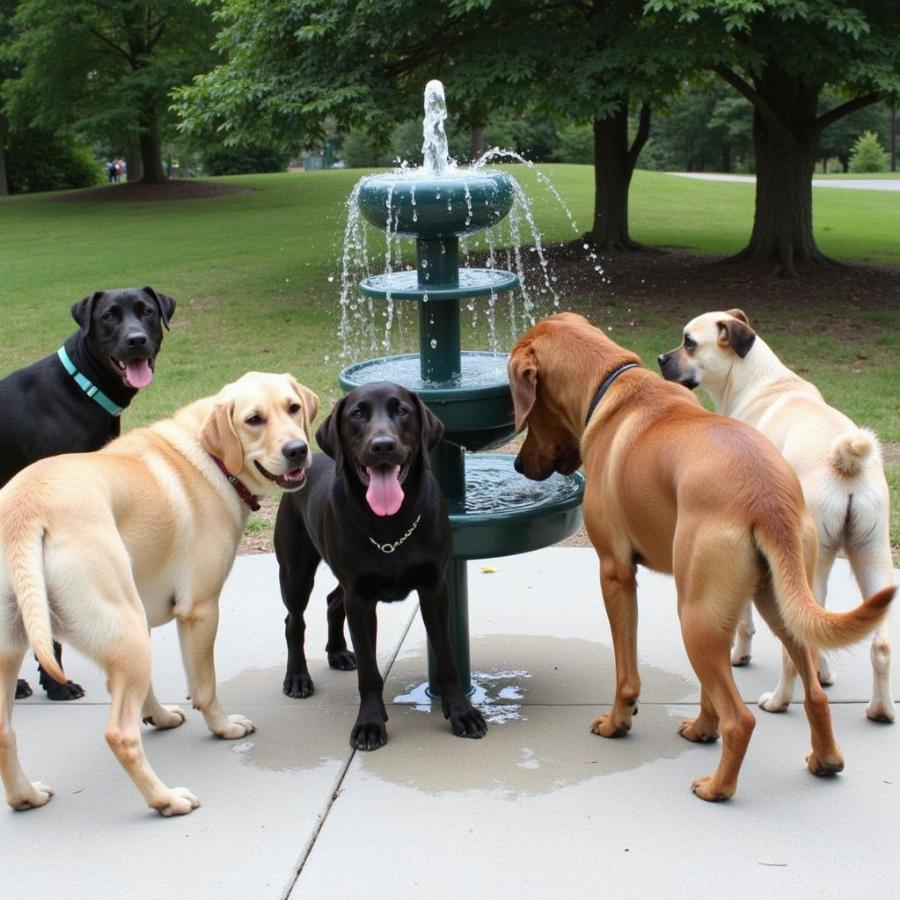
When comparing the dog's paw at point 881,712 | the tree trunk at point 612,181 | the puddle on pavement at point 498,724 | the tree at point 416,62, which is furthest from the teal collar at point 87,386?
the tree trunk at point 612,181

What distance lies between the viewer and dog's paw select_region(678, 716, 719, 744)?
4.50 meters

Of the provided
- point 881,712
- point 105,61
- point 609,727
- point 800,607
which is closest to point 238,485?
point 609,727

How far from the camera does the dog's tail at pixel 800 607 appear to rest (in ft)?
11.6

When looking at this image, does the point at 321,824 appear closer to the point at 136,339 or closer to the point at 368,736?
the point at 368,736

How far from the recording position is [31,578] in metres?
3.75

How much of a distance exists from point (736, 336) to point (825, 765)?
2078 mm

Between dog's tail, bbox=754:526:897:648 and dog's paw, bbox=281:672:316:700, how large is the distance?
2265mm

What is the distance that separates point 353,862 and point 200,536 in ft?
4.53

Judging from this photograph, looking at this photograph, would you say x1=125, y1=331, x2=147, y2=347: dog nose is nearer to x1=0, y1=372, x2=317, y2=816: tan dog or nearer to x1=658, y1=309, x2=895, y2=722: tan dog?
x1=0, y1=372, x2=317, y2=816: tan dog

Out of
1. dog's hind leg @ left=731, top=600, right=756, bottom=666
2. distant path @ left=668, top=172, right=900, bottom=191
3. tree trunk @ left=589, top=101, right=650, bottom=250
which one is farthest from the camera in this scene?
distant path @ left=668, top=172, right=900, bottom=191

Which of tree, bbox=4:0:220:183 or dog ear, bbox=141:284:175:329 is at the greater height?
tree, bbox=4:0:220:183

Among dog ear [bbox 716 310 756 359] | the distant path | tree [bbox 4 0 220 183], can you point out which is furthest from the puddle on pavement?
the distant path

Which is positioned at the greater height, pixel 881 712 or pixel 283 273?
pixel 283 273

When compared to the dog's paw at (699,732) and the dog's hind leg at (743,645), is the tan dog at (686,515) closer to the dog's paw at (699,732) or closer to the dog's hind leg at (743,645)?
the dog's paw at (699,732)
